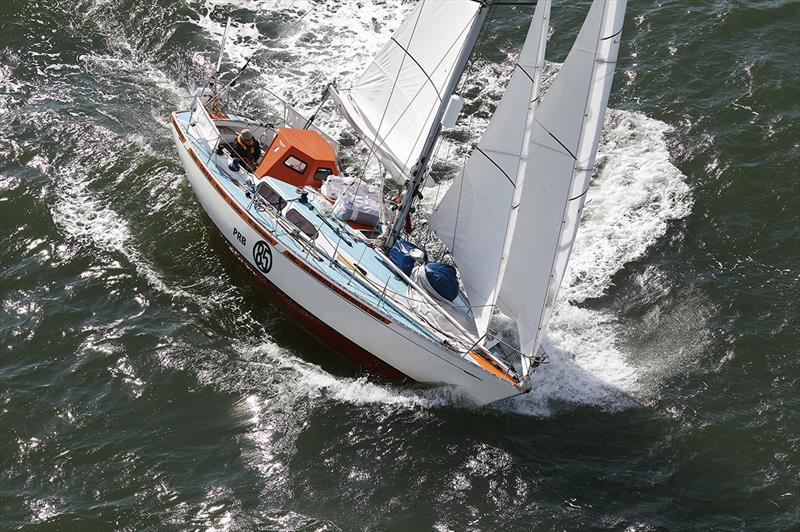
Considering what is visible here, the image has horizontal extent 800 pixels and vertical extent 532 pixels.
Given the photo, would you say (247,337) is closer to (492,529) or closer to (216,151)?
(216,151)

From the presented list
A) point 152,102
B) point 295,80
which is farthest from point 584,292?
A: point 152,102

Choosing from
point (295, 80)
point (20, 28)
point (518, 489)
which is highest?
point (20, 28)

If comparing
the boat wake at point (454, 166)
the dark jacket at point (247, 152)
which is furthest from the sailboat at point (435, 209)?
the boat wake at point (454, 166)

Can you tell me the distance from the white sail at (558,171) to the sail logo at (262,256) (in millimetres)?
7119

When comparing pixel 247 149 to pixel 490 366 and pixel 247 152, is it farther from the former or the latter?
pixel 490 366

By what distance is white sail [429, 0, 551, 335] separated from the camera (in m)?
22.5

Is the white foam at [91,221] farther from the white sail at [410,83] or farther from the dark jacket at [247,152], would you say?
the white sail at [410,83]

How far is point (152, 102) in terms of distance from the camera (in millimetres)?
35656

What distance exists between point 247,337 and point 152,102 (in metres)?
12.4

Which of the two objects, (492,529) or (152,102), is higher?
(152,102)

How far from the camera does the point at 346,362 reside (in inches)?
1063

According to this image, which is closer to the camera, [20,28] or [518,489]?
[518,489]

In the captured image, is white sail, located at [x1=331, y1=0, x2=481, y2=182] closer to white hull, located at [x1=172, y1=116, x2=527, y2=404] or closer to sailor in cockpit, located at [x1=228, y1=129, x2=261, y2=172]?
white hull, located at [x1=172, y1=116, x2=527, y2=404]

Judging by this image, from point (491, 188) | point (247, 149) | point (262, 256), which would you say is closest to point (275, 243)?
point (262, 256)
